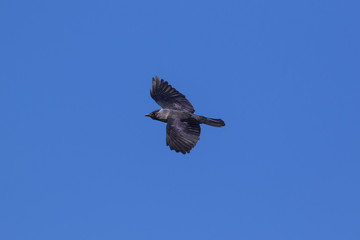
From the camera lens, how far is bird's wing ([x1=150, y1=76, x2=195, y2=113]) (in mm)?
20875

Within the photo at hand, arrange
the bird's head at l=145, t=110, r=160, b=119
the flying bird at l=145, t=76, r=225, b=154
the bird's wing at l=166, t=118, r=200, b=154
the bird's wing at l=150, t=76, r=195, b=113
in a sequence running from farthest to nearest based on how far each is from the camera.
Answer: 1. the bird's wing at l=150, t=76, r=195, b=113
2. the bird's head at l=145, t=110, r=160, b=119
3. the flying bird at l=145, t=76, r=225, b=154
4. the bird's wing at l=166, t=118, r=200, b=154

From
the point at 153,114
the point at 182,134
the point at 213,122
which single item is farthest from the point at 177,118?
the point at 213,122

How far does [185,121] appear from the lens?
63.4 ft

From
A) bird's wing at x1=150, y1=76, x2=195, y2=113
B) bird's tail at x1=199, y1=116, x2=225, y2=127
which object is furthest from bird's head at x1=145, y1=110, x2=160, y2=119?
bird's tail at x1=199, y1=116, x2=225, y2=127

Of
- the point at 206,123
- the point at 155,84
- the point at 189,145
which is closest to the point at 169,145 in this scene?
the point at 189,145

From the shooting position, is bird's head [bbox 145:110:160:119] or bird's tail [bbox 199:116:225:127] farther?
bird's head [bbox 145:110:160:119]

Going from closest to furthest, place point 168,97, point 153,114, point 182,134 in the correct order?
1. point 182,134
2. point 153,114
3. point 168,97

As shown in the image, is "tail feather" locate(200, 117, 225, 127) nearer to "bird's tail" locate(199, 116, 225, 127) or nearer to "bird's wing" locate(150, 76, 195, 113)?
"bird's tail" locate(199, 116, 225, 127)

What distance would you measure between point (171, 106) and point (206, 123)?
1910 millimetres

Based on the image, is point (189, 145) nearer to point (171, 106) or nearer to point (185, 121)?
point (185, 121)

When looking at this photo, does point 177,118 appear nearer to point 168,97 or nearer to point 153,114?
point 153,114

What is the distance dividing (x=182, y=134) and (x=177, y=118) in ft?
3.34

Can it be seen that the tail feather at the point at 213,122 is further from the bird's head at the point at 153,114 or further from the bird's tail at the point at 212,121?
the bird's head at the point at 153,114

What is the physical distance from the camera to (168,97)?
2123 centimetres
